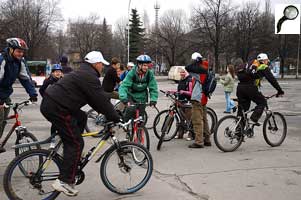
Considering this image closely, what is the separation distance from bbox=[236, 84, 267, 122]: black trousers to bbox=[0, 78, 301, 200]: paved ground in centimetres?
69

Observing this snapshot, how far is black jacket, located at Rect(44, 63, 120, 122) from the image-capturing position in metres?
4.51

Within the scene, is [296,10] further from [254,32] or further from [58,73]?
[254,32]

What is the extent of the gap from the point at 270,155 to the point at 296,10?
3733mm

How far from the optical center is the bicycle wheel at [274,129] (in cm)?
821

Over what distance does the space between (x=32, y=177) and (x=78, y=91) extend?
1.12m

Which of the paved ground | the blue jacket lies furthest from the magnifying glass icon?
the blue jacket

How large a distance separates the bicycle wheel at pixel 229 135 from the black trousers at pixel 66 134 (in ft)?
11.7

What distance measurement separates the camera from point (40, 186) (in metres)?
4.67

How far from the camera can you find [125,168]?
5258 millimetres

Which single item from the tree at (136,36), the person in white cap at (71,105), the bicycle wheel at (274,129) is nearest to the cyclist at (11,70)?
the person in white cap at (71,105)

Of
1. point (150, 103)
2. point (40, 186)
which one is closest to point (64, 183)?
point (40, 186)

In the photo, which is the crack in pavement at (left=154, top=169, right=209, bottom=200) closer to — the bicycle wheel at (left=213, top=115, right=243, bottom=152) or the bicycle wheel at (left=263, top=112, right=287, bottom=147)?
the bicycle wheel at (left=213, top=115, right=243, bottom=152)

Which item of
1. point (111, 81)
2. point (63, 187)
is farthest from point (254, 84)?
point (63, 187)

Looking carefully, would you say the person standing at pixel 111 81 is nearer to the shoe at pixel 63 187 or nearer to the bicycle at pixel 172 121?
the bicycle at pixel 172 121
